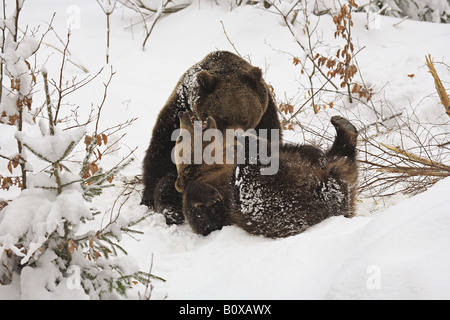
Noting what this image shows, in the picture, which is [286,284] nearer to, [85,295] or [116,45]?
[85,295]

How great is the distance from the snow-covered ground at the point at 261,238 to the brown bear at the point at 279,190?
12cm

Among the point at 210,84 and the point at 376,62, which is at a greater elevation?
the point at 376,62

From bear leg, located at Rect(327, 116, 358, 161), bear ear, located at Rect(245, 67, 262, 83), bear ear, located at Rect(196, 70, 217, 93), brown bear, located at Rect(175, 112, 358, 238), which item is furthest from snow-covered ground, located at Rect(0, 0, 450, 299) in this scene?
bear ear, located at Rect(245, 67, 262, 83)

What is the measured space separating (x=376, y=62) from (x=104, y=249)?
7347 mm

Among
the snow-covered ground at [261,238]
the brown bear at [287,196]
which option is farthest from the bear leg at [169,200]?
the brown bear at [287,196]

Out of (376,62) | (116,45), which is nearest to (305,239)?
(376,62)

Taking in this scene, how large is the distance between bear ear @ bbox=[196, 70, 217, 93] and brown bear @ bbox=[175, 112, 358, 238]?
573mm

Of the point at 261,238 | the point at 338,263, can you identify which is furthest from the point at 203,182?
the point at 338,263

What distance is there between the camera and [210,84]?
431 centimetres

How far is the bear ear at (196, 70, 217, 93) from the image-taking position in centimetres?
423

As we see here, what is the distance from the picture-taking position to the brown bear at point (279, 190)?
3330 millimetres

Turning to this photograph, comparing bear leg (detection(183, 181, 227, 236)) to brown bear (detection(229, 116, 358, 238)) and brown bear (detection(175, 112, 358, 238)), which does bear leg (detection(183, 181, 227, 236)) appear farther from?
brown bear (detection(229, 116, 358, 238))

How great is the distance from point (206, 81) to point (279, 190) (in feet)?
Result: 4.76

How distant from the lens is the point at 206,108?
4.34 meters
